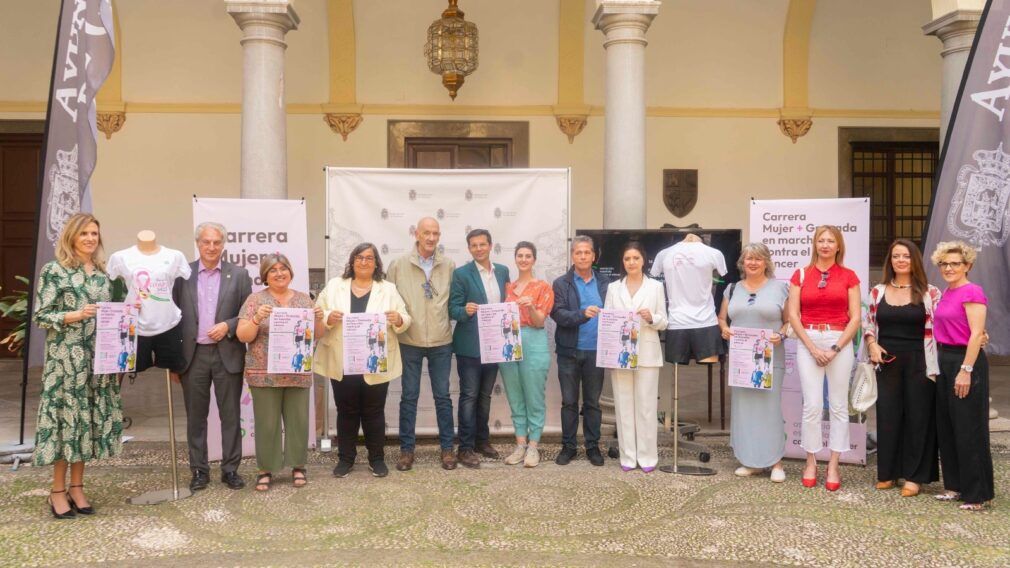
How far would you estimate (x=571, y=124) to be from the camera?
10.8 m

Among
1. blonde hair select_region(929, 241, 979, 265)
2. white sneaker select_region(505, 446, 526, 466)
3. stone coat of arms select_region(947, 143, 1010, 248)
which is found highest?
stone coat of arms select_region(947, 143, 1010, 248)

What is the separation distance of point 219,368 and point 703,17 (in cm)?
831

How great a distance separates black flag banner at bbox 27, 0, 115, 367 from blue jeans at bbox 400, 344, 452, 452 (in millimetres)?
2521

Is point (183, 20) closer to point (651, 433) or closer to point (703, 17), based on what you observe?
point (703, 17)

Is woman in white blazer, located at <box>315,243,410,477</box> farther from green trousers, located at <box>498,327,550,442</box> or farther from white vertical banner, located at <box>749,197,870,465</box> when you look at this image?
white vertical banner, located at <box>749,197,870,465</box>

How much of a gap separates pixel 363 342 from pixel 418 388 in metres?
0.73

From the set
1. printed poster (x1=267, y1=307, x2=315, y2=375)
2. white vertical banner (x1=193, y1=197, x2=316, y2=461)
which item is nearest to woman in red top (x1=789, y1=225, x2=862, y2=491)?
printed poster (x1=267, y1=307, x2=315, y2=375)

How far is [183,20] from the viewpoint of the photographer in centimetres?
1061

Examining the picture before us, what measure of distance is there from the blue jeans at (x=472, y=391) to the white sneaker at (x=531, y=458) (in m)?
0.42

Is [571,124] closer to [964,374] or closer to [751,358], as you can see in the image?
[751,358]

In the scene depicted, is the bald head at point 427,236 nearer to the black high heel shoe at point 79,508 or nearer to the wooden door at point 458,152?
the black high heel shoe at point 79,508

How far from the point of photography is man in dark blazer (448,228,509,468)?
228 inches

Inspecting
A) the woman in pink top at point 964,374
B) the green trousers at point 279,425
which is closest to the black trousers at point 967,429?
the woman in pink top at point 964,374

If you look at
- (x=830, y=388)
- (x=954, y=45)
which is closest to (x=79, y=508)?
(x=830, y=388)
